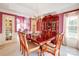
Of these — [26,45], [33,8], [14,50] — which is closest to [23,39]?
[26,45]

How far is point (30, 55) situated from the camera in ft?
7.04

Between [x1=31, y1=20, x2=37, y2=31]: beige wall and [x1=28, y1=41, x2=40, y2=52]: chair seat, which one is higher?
[x1=31, y1=20, x2=37, y2=31]: beige wall

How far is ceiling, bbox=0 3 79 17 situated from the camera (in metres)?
2.04

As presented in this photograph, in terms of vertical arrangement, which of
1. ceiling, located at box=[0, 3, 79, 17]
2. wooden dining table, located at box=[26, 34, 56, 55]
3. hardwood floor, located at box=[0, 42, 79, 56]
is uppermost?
ceiling, located at box=[0, 3, 79, 17]

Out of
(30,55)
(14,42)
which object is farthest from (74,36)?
(14,42)

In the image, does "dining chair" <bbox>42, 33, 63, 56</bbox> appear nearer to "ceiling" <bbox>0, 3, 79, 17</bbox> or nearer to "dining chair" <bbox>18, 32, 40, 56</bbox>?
"dining chair" <bbox>18, 32, 40, 56</bbox>

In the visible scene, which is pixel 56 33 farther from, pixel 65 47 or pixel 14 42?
pixel 14 42

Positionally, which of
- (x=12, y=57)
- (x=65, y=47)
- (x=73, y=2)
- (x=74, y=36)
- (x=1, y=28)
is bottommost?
(x=12, y=57)

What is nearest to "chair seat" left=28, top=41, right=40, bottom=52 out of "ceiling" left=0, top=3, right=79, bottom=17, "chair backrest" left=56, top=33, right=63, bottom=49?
"chair backrest" left=56, top=33, right=63, bottom=49

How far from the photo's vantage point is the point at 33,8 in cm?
207

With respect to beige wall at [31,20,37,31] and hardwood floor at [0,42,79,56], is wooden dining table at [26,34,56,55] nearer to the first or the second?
beige wall at [31,20,37,31]

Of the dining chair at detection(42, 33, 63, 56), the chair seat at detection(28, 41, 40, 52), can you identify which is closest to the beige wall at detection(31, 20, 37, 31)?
the chair seat at detection(28, 41, 40, 52)

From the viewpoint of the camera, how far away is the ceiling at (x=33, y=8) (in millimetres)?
2043

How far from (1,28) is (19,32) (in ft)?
1.11
